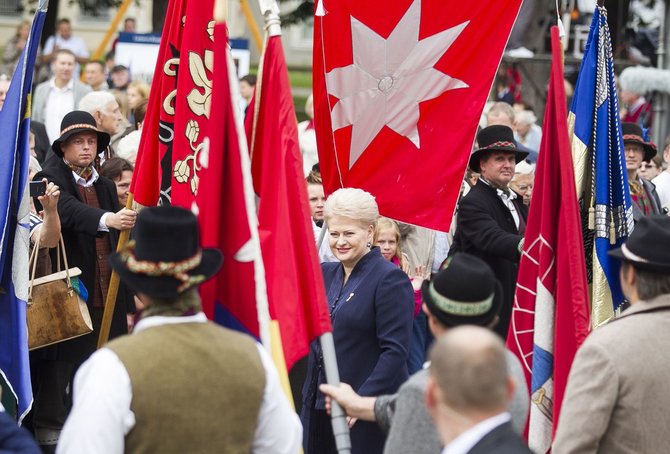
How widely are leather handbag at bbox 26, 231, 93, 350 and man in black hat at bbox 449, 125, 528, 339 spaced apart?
8.17ft

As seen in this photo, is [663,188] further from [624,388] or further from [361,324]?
[624,388]

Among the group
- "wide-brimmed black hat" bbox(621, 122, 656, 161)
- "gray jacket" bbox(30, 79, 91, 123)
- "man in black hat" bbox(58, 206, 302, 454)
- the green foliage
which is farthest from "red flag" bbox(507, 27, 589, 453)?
the green foliage

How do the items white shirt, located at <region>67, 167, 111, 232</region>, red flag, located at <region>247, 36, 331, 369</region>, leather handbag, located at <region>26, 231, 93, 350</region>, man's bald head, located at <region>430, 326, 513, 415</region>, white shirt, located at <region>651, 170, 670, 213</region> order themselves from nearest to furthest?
man's bald head, located at <region>430, 326, 513, 415</region> < red flag, located at <region>247, 36, 331, 369</region> < leather handbag, located at <region>26, 231, 93, 350</region> < white shirt, located at <region>67, 167, 111, 232</region> < white shirt, located at <region>651, 170, 670, 213</region>

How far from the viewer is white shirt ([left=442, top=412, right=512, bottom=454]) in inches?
122

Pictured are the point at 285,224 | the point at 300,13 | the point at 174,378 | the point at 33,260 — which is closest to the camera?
the point at 174,378

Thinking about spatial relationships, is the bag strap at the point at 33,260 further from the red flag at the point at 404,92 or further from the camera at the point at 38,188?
the red flag at the point at 404,92

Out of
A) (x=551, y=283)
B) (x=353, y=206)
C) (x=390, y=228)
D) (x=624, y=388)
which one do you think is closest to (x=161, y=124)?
(x=353, y=206)

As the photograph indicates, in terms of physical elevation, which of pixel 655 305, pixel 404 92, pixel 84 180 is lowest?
pixel 655 305

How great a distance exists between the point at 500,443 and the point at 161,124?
11.3 feet

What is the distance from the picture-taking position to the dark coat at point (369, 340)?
556cm

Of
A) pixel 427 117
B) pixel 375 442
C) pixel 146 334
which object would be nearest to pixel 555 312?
pixel 375 442

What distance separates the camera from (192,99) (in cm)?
564

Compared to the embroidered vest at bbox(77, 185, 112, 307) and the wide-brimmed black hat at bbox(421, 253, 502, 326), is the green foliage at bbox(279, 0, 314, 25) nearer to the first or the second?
the embroidered vest at bbox(77, 185, 112, 307)

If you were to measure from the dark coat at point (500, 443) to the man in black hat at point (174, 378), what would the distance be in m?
0.84
